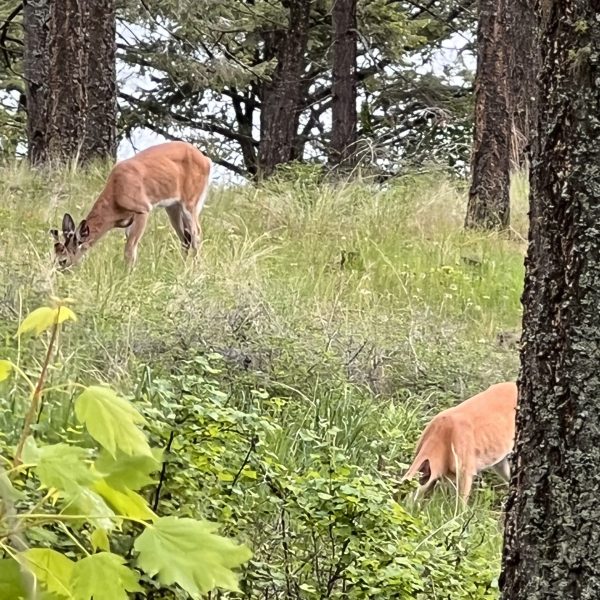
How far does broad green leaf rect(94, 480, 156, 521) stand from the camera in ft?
6.06

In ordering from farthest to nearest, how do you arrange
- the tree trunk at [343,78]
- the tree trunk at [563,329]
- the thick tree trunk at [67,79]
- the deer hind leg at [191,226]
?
1. the tree trunk at [343,78]
2. the thick tree trunk at [67,79]
3. the deer hind leg at [191,226]
4. the tree trunk at [563,329]

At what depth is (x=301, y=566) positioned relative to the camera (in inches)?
132

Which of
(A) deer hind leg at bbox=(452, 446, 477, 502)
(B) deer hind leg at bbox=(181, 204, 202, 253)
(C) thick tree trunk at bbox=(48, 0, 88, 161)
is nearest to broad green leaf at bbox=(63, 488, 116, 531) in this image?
(A) deer hind leg at bbox=(452, 446, 477, 502)

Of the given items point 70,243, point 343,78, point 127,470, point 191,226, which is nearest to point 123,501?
point 127,470

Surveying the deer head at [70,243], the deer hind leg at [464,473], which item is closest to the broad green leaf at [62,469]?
the deer hind leg at [464,473]

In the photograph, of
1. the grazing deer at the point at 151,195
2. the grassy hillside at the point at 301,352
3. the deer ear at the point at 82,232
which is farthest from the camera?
the grazing deer at the point at 151,195

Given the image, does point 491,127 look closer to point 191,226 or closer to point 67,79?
point 191,226

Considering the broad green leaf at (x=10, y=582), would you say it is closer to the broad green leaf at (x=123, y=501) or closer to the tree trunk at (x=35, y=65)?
the broad green leaf at (x=123, y=501)

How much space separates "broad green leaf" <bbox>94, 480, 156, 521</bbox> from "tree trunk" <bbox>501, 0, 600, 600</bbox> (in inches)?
46.4

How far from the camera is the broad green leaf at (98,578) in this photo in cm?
173

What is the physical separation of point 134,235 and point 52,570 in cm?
748

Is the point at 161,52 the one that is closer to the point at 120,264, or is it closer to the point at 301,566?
the point at 120,264

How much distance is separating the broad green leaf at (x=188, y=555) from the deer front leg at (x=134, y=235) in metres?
6.28

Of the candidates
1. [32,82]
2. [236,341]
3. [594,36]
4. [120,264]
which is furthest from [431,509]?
[32,82]
